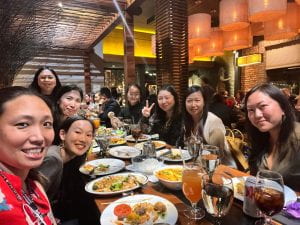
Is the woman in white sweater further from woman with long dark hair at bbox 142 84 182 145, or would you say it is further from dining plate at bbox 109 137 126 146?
dining plate at bbox 109 137 126 146

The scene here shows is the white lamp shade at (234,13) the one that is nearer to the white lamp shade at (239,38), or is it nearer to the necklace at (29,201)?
the white lamp shade at (239,38)

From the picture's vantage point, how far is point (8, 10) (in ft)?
6.44

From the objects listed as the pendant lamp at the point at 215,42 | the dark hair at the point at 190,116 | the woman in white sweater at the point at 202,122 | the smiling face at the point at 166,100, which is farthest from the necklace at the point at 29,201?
the pendant lamp at the point at 215,42

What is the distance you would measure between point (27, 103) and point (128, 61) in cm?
424

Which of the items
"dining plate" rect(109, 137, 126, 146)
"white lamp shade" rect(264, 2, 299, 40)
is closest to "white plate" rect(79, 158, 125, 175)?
"dining plate" rect(109, 137, 126, 146)

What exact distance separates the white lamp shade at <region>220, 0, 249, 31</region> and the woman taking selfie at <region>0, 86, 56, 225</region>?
12.5 feet

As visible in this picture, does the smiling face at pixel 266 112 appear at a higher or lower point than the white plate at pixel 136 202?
higher

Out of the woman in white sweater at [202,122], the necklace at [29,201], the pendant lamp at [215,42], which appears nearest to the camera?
the necklace at [29,201]

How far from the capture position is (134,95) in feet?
12.9

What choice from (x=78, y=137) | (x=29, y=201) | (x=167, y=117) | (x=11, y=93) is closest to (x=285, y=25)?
(x=167, y=117)

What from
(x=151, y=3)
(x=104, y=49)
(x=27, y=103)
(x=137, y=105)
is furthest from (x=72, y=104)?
(x=104, y=49)

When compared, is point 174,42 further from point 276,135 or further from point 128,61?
point 276,135

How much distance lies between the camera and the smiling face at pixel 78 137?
1668mm

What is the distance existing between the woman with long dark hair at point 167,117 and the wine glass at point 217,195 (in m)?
1.78
